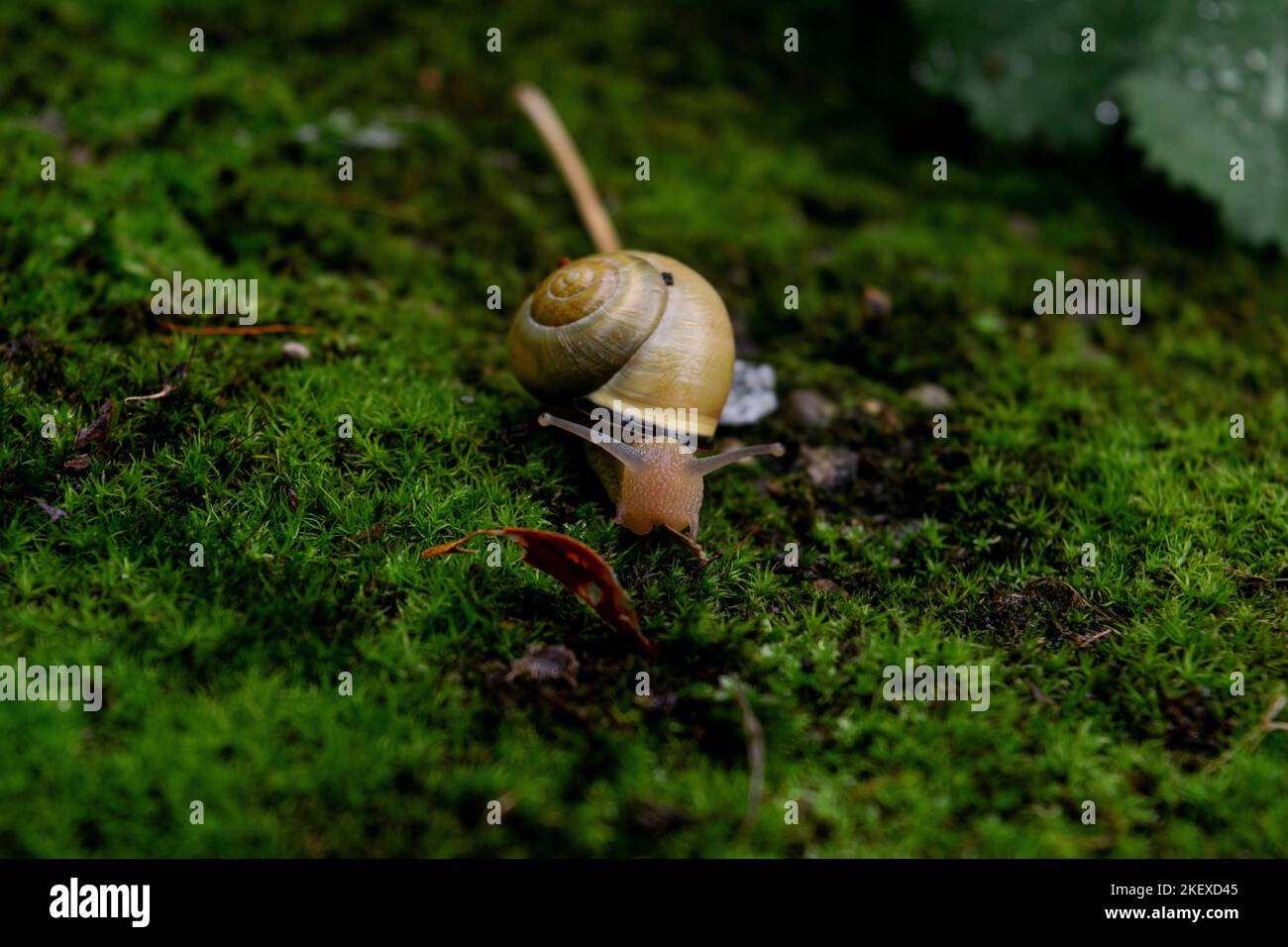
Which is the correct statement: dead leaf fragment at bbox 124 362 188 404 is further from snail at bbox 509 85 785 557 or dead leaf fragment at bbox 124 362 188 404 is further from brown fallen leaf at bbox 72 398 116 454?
snail at bbox 509 85 785 557

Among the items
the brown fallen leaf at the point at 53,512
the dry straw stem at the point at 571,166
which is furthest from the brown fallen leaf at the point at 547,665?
the dry straw stem at the point at 571,166

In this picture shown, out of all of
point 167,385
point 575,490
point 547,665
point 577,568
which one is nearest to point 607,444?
point 575,490

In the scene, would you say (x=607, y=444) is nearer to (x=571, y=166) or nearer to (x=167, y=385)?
(x=167, y=385)

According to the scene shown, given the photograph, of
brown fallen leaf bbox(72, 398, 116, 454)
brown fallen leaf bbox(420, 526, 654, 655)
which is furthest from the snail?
brown fallen leaf bbox(72, 398, 116, 454)

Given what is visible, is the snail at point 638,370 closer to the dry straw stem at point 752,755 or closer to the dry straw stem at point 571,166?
the dry straw stem at point 752,755

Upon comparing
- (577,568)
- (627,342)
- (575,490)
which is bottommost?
(577,568)
